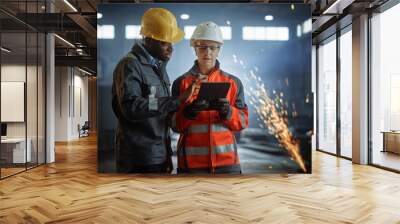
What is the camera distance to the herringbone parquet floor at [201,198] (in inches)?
159

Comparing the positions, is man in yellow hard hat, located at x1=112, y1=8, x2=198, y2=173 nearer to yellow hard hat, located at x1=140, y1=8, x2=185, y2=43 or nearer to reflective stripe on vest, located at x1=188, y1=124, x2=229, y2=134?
yellow hard hat, located at x1=140, y1=8, x2=185, y2=43

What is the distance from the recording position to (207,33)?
668 centimetres

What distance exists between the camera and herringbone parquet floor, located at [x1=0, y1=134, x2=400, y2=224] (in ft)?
13.3

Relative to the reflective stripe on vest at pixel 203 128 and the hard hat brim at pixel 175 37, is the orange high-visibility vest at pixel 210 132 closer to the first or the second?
the reflective stripe on vest at pixel 203 128

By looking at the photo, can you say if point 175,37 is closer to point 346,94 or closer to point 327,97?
point 346,94

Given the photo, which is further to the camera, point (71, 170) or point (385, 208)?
point (71, 170)

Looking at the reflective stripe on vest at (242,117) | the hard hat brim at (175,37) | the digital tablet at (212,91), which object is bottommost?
the reflective stripe on vest at (242,117)

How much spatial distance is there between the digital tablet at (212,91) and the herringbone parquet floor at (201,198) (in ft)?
4.53

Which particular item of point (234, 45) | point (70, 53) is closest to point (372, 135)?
point (234, 45)

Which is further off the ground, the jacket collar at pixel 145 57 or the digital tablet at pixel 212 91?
the jacket collar at pixel 145 57

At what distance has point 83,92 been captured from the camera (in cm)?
1906

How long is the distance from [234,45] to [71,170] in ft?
13.0

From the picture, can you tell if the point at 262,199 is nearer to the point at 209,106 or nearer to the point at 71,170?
the point at 209,106

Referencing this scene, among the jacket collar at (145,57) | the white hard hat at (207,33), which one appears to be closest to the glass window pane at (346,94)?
the white hard hat at (207,33)
